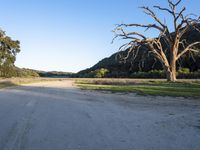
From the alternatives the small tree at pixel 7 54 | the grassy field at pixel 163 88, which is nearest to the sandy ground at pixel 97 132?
the grassy field at pixel 163 88

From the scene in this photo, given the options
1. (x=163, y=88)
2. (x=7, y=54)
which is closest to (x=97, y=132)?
(x=163, y=88)

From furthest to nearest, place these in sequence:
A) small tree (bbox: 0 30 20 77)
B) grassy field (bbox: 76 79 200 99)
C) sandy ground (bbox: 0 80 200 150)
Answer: small tree (bbox: 0 30 20 77) → grassy field (bbox: 76 79 200 99) → sandy ground (bbox: 0 80 200 150)

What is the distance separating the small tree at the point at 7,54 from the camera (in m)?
65.9

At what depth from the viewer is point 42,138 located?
306 inches

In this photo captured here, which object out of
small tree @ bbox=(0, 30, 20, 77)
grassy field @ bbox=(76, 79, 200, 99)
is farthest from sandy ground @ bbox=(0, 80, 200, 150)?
small tree @ bbox=(0, 30, 20, 77)

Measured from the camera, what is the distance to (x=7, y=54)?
67000mm

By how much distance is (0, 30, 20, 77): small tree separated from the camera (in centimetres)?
6594

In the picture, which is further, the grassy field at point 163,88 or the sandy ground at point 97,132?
the grassy field at point 163,88

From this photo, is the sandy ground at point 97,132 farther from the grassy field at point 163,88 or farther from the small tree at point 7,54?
the small tree at point 7,54

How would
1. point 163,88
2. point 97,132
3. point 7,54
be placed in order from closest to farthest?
point 97,132
point 163,88
point 7,54

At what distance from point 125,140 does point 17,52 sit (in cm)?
6374

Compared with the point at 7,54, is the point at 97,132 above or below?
below

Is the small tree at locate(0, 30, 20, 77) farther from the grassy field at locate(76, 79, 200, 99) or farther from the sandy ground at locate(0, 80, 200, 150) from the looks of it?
the sandy ground at locate(0, 80, 200, 150)

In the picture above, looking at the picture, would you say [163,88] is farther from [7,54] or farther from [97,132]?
[7,54]
